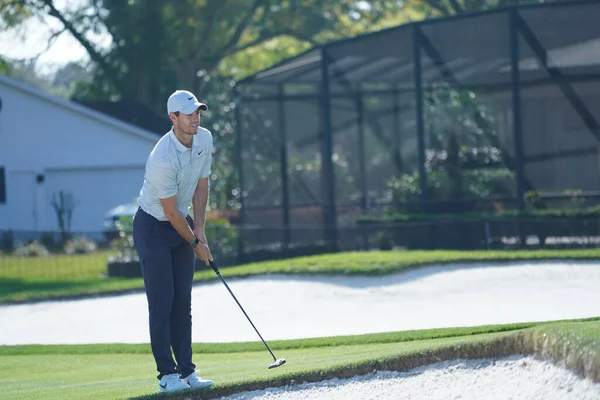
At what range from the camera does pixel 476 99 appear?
26.1 m

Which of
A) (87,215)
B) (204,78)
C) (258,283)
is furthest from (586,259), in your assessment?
(204,78)

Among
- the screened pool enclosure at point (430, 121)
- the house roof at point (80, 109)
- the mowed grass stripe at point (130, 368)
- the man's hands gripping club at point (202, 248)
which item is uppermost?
the house roof at point (80, 109)

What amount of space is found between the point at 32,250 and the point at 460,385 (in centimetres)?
2067

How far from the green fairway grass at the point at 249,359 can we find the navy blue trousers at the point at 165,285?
0.95 feet

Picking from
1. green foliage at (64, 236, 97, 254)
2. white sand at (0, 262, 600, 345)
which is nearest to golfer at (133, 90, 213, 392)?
white sand at (0, 262, 600, 345)

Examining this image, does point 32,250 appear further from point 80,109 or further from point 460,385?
point 460,385

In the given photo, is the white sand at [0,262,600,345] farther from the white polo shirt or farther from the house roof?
the house roof

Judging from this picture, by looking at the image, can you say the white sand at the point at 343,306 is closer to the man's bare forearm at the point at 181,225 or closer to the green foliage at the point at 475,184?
the man's bare forearm at the point at 181,225

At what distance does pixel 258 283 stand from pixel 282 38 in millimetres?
42495

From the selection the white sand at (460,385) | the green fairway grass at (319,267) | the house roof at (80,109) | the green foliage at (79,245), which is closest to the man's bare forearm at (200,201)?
the white sand at (460,385)

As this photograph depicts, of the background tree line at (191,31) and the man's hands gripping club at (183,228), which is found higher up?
the background tree line at (191,31)

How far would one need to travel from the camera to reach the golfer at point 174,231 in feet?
28.1

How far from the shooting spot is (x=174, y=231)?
28.9ft

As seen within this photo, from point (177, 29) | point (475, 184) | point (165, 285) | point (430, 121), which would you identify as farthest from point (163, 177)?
point (177, 29)
